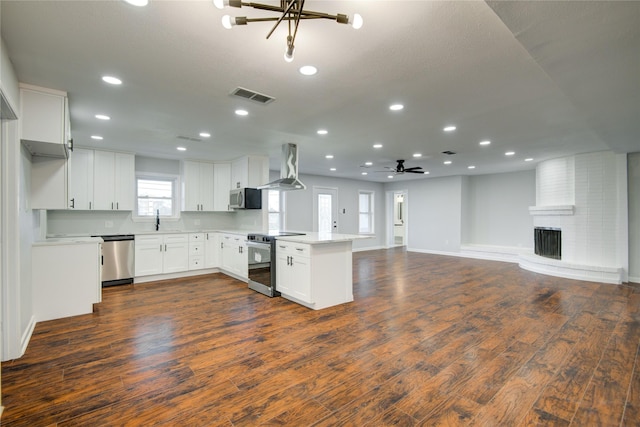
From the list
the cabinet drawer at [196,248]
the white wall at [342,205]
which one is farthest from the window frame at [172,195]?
the white wall at [342,205]

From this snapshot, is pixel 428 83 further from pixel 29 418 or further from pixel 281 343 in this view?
pixel 29 418

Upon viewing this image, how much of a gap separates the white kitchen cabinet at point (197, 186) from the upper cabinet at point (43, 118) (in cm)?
334

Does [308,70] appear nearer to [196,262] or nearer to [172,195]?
[196,262]

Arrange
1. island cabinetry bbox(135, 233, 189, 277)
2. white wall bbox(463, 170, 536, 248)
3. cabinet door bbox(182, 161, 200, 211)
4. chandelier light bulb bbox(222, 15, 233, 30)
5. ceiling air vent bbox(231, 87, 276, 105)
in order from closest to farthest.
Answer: chandelier light bulb bbox(222, 15, 233, 30) < ceiling air vent bbox(231, 87, 276, 105) < island cabinetry bbox(135, 233, 189, 277) < cabinet door bbox(182, 161, 200, 211) < white wall bbox(463, 170, 536, 248)

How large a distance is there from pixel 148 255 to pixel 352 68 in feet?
16.1

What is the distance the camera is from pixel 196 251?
5.99 metres

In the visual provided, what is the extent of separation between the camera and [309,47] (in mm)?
2180

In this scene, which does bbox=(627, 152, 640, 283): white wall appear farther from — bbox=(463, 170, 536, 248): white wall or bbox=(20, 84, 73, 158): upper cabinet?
bbox=(20, 84, 73, 158): upper cabinet

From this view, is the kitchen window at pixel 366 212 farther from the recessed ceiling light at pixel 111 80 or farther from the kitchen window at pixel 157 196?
the recessed ceiling light at pixel 111 80

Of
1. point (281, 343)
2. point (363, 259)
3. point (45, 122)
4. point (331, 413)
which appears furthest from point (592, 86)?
point (363, 259)

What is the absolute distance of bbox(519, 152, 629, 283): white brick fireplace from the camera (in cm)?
550

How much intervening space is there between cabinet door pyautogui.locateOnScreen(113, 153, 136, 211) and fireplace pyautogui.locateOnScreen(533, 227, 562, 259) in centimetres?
878

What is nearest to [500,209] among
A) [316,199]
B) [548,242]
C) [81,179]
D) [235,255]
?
[548,242]

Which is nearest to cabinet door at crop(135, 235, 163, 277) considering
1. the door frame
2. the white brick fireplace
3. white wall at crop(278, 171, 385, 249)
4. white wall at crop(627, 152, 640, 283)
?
white wall at crop(278, 171, 385, 249)
